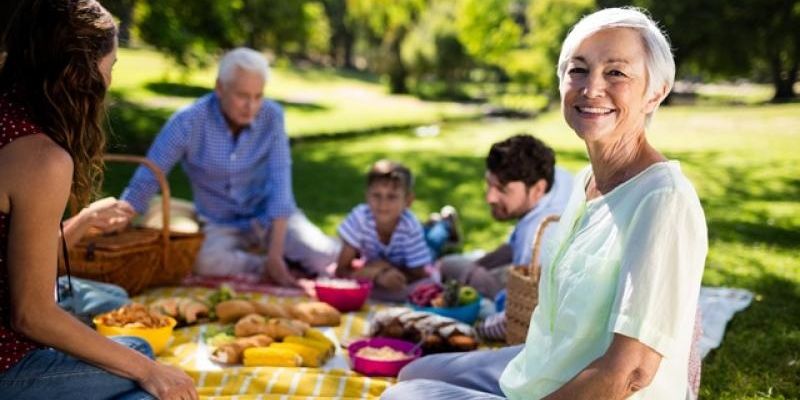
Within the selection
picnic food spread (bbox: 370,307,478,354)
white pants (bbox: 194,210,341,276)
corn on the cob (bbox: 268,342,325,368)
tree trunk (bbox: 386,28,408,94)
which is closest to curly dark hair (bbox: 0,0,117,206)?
corn on the cob (bbox: 268,342,325,368)

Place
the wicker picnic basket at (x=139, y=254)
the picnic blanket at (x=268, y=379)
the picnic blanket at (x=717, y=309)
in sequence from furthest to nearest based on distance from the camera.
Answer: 1. the wicker picnic basket at (x=139, y=254)
2. the picnic blanket at (x=717, y=309)
3. the picnic blanket at (x=268, y=379)

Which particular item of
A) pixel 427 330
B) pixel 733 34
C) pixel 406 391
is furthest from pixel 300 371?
pixel 733 34

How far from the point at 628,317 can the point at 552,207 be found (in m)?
2.62

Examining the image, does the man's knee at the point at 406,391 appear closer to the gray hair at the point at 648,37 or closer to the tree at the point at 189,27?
the gray hair at the point at 648,37

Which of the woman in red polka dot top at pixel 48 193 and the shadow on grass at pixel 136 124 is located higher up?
the woman in red polka dot top at pixel 48 193

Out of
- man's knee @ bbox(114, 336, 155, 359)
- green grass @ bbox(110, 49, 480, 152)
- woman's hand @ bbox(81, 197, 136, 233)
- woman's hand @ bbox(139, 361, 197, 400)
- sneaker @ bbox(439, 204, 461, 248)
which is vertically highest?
woman's hand @ bbox(81, 197, 136, 233)

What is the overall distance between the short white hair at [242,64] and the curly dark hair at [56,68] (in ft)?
9.60

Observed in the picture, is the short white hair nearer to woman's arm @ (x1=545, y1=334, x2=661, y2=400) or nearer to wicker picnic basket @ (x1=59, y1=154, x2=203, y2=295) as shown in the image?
wicker picnic basket @ (x1=59, y1=154, x2=203, y2=295)

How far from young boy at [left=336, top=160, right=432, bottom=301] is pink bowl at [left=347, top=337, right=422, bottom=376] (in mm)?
1145

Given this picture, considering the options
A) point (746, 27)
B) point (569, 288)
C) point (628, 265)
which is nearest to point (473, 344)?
point (569, 288)

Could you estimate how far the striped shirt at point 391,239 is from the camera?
541 cm

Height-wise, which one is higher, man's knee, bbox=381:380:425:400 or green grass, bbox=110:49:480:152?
man's knee, bbox=381:380:425:400

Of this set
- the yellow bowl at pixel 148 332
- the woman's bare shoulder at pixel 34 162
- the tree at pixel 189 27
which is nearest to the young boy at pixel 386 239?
the yellow bowl at pixel 148 332

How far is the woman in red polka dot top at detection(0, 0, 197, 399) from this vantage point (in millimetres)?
2162
